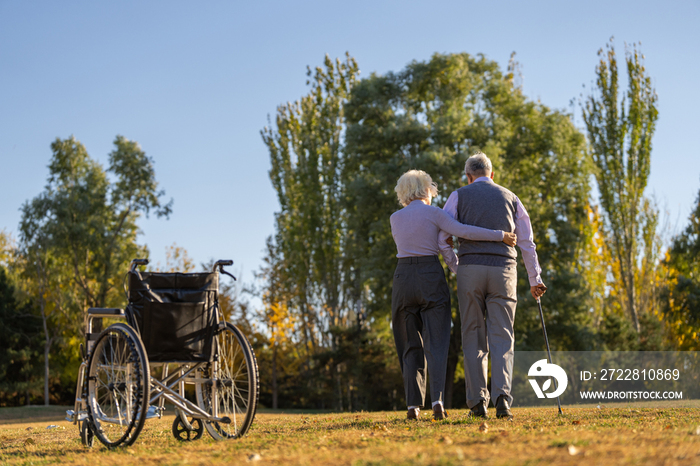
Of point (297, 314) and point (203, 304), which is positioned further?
point (297, 314)

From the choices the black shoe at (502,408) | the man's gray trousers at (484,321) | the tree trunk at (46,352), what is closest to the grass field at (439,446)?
the black shoe at (502,408)

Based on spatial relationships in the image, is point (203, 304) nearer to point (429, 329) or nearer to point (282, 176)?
point (429, 329)

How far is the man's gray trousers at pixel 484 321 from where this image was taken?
464 cm

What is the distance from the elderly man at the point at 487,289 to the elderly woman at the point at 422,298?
124 millimetres

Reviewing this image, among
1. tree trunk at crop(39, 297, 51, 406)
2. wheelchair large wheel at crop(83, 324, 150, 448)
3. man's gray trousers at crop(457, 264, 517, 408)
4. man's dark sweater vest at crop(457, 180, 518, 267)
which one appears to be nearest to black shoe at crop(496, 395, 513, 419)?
man's gray trousers at crop(457, 264, 517, 408)

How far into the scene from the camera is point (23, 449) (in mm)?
4203

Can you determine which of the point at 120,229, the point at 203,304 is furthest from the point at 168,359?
the point at 120,229

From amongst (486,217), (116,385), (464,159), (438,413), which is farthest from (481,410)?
(464,159)

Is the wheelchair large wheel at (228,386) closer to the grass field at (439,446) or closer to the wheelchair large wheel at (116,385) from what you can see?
the grass field at (439,446)

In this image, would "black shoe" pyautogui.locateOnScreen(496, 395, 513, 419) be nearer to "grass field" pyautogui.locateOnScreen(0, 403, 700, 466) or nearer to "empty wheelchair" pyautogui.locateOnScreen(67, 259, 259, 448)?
"grass field" pyautogui.locateOnScreen(0, 403, 700, 466)

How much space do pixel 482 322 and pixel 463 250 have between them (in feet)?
1.92

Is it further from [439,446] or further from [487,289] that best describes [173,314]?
[487,289]

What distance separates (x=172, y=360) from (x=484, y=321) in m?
2.40

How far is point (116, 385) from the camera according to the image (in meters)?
3.87
